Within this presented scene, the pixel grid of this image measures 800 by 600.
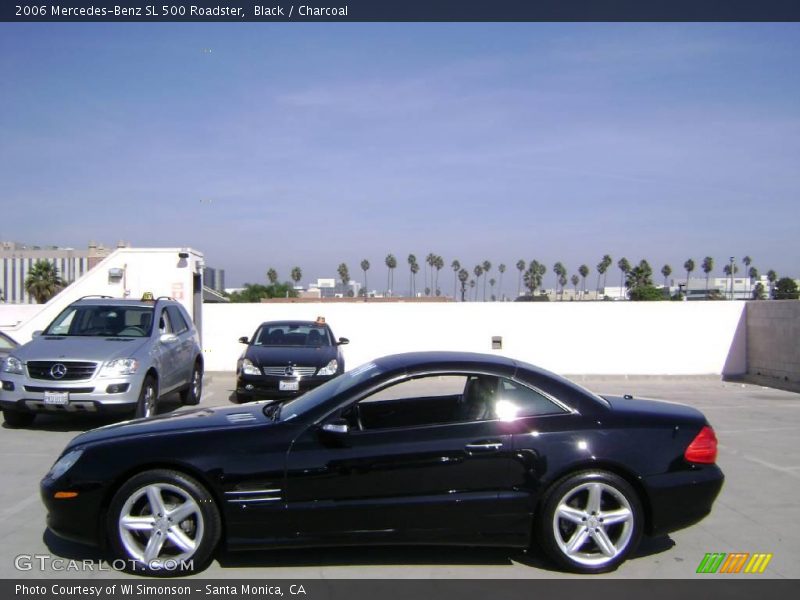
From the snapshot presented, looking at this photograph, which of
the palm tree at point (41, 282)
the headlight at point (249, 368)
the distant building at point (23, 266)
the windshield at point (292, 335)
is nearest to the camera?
the headlight at point (249, 368)

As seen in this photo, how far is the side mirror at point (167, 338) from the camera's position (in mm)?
10297

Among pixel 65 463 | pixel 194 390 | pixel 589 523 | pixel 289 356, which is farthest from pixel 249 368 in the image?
pixel 589 523

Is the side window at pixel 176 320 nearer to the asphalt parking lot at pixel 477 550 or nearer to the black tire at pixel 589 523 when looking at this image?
the asphalt parking lot at pixel 477 550

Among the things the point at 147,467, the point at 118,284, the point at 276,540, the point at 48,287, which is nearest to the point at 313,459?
the point at 276,540

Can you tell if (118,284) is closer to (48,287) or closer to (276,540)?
(276,540)

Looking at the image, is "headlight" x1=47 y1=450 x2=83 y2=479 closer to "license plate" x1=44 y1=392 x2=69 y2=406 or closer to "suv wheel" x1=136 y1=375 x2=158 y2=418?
"license plate" x1=44 y1=392 x2=69 y2=406

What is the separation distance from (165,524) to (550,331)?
566 inches

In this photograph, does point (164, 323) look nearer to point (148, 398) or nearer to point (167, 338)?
point (167, 338)

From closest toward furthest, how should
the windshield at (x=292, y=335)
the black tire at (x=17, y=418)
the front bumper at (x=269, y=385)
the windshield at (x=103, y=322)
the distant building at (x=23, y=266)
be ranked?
the black tire at (x=17, y=418)
the windshield at (x=103, y=322)
the front bumper at (x=269, y=385)
the windshield at (x=292, y=335)
the distant building at (x=23, y=266)

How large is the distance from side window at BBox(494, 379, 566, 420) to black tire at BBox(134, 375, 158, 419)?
18.7ft

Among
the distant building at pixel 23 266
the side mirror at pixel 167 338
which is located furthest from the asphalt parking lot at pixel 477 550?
the distant building at pixel 23 266

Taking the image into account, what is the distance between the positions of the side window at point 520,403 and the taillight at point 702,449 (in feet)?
2.83

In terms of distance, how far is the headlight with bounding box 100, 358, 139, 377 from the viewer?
350 inches

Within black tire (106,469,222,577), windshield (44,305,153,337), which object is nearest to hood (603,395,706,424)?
black tire (106,469,222,577)
